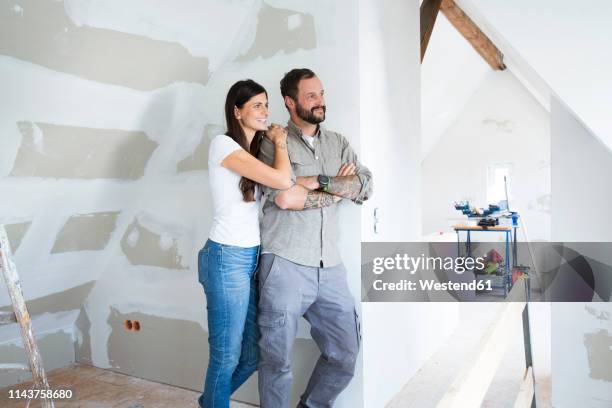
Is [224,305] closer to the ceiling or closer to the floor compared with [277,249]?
closer to the floor

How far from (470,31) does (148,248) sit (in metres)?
3.92

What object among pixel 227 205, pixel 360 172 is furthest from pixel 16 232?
pixel 360 172

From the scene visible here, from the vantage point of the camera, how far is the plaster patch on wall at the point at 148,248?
2879 millimetres

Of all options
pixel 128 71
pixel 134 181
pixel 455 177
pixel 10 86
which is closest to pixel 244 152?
pixel 128 71

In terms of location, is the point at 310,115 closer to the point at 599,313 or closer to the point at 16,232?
the point at 16,232

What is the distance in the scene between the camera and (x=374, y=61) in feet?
8.29

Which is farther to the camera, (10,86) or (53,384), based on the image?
(53,384)

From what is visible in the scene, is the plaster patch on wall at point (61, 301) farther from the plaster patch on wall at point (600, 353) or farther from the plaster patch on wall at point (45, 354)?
the plaster patch on wall at point (600, 353)

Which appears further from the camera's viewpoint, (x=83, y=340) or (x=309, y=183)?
(x=83, y=340)

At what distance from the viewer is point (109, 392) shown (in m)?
2.88

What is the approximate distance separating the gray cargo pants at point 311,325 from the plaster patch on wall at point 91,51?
3.53 feet

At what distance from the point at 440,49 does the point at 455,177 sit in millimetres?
3417

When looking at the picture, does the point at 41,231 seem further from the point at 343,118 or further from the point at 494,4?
the point at 494,4

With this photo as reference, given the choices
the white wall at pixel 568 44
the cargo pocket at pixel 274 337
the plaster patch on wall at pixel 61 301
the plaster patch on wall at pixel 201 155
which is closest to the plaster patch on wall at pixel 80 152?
the plaster patch on wall at pixel 201 155
